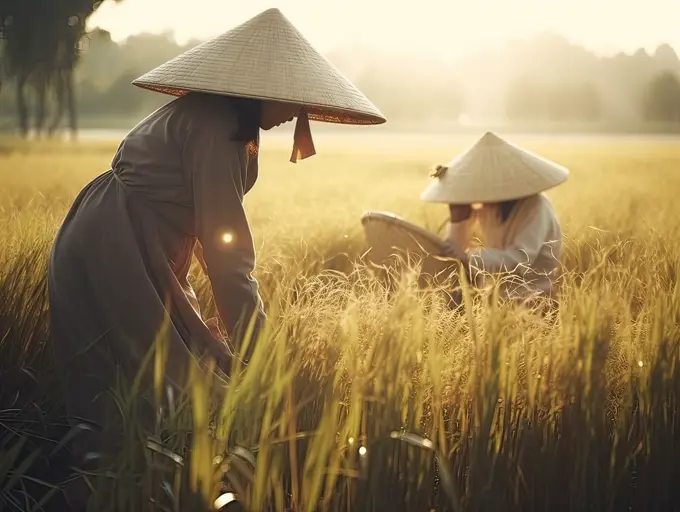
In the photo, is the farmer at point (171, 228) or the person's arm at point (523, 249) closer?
the farmer at point (171, 228)

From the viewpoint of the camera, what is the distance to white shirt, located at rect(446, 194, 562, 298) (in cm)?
201

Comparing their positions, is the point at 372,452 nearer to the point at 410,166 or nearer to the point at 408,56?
the point at 408,56

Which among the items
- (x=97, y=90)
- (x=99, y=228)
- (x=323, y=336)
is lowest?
(x=323, y=336)

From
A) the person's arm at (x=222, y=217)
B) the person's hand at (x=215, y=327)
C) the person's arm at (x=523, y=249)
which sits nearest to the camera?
the person's arm at (x=222, y=217)

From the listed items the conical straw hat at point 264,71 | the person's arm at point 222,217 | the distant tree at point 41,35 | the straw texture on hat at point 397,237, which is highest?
the distant tree at point 41,35

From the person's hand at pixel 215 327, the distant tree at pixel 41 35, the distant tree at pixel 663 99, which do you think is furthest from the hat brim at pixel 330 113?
the distant tree at pixel 663 99

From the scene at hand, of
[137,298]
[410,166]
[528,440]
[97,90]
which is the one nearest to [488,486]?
[528,440]

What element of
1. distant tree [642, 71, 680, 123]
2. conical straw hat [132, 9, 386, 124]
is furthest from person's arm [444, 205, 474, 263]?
distant tree [642, 71, 680, 123]

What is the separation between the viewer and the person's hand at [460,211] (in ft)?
7.68

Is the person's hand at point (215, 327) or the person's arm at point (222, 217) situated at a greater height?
the person's arm at point (222, 217)

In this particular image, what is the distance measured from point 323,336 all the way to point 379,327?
10cm

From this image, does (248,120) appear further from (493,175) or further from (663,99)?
(663,99)

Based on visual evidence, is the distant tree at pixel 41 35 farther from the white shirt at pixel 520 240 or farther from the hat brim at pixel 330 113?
the white shirt at pixel 520 240

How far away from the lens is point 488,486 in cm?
93
